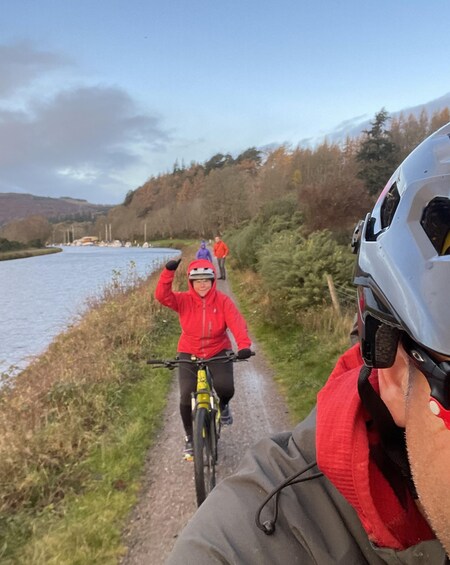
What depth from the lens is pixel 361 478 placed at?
3.07 feet

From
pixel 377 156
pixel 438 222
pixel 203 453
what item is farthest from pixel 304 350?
pixel 377 156

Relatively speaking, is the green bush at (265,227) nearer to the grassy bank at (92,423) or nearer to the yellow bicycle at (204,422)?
the grassy bank at (92,423)

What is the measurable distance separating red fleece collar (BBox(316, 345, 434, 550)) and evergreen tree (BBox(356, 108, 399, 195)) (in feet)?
99.8

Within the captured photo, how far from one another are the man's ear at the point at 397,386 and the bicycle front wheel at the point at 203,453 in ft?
9.23

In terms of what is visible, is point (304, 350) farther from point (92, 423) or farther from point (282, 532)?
point (282, 532)

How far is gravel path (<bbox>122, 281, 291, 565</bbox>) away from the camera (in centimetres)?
349

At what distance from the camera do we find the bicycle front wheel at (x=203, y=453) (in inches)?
139

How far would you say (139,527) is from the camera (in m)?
3.65

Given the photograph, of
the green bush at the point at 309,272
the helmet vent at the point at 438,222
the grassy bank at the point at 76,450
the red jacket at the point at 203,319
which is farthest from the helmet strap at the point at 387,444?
the green bush at the point at 309,272

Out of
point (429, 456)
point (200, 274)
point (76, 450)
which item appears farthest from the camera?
point (76, 450)

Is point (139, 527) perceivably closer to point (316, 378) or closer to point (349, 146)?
point (316, 378)

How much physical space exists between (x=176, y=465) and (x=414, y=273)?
4366 millimetres

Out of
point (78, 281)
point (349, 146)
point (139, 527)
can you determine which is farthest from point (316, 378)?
point (349, 146)

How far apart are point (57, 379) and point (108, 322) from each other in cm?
363
